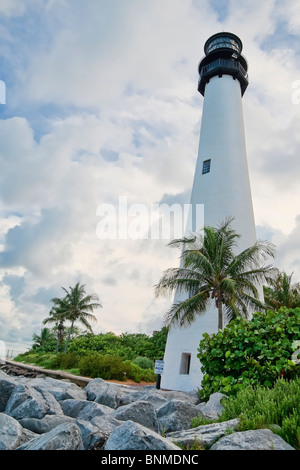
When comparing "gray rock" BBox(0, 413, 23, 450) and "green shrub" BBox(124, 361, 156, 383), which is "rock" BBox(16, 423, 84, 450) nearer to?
"gray rock" BBox(0, 413, 23, 450)

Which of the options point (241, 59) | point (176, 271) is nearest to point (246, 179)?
point (176, 271)

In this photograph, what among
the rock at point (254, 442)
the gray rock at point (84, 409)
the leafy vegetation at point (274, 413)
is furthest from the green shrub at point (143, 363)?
the rock at point (254, 442)

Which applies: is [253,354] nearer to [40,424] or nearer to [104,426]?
[104,426]

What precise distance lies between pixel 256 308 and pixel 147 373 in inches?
453

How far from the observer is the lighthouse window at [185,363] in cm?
1934

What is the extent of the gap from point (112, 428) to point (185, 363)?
14.5m

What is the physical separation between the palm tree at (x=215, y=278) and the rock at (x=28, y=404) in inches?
387

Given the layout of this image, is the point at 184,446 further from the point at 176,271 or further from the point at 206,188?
the point at 206,188

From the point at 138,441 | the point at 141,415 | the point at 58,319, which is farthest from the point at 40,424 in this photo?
the point at 58,319

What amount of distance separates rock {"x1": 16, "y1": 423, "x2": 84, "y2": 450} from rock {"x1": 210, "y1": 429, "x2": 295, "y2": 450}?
5.44ft

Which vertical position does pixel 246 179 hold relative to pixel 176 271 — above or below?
above

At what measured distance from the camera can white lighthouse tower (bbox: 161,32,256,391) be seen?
19.3 metres

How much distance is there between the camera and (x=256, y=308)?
1783 cm
